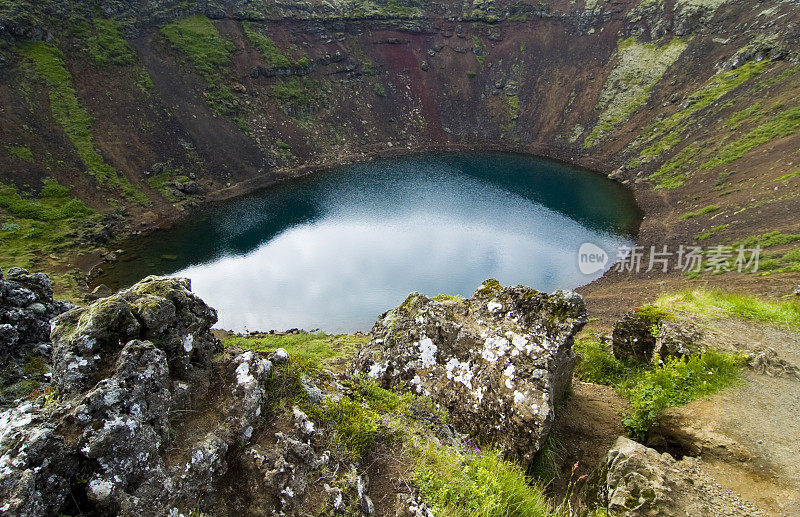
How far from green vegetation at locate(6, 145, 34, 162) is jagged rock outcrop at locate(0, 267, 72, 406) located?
1499 inches

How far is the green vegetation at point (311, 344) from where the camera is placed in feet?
65.8

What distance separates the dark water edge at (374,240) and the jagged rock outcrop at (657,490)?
22.3 meters

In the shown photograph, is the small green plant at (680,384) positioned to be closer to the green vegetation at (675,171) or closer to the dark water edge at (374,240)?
the dark water edge at (374,240)

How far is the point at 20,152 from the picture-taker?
38.0m

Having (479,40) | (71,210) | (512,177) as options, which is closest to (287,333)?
(71,210)

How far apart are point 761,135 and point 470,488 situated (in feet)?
153

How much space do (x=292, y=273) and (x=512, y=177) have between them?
102 ft

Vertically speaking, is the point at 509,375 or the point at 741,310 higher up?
the point at 741,310

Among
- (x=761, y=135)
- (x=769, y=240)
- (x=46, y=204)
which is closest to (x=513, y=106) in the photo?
(x=761, y=135)

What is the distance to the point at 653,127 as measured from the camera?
4888 centimetres

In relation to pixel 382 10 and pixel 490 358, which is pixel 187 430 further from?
pixel 382 10

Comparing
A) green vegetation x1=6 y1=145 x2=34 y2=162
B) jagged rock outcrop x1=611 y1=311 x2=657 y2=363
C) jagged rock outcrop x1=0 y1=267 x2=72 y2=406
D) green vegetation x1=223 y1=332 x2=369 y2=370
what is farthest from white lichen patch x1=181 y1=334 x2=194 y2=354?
green vegetation x1=6 y1=145 x2=34 y2=162

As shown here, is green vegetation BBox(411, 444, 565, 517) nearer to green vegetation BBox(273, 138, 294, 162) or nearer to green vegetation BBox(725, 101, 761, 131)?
green vegetation BBox(725, 101, 761, 131)

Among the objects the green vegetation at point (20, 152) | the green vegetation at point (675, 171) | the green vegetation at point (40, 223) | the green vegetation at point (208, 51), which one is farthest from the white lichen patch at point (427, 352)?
the green vegetation at point (208, 51)
